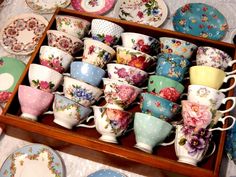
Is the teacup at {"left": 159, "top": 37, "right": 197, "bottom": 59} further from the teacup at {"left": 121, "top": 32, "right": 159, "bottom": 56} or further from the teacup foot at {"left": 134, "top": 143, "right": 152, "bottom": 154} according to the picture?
the teacup foot at {"left": 134, "top": 143, "right": 152, "bottom": 154}

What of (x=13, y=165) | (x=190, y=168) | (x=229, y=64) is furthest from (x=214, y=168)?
(x=13, y=165)

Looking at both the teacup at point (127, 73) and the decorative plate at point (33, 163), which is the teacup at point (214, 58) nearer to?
the teacup at point (127, 73)

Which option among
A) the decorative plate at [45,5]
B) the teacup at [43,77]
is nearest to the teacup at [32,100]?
the teacup at [43,77]

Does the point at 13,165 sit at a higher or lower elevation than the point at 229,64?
lower

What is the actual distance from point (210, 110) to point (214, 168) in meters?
0.12

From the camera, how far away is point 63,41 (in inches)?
33.2

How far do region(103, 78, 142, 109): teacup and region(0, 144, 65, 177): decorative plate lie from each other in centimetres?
18

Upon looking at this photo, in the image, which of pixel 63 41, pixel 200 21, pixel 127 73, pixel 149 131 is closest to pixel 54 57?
pixel 63 41

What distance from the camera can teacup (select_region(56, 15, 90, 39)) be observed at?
34.3 inches

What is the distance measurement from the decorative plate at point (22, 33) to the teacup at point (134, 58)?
1.00 feet

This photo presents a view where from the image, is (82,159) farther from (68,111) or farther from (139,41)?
(139,41)

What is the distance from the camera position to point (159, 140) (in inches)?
29.0

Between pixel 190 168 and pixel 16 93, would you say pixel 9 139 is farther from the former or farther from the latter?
pixel 190 168

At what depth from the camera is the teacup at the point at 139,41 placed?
82 centimetres
